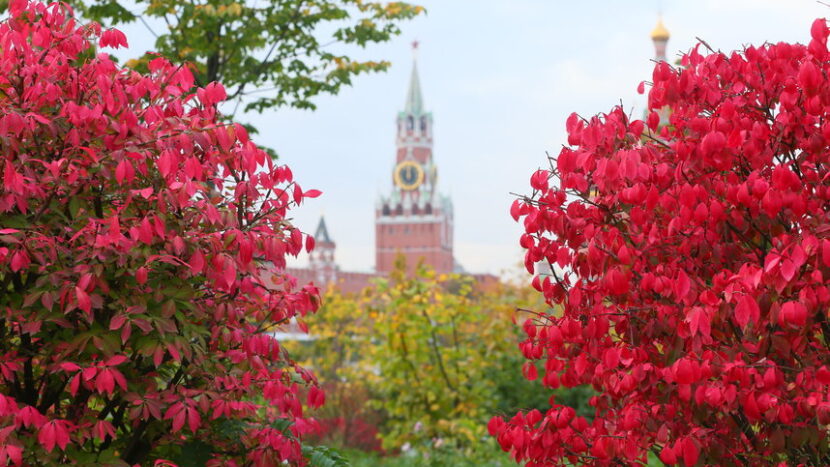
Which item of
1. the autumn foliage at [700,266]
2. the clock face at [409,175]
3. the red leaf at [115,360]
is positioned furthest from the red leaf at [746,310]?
the clock face at [409,175]

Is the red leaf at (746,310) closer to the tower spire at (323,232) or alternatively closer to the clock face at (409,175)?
the tower spire at (323,232)

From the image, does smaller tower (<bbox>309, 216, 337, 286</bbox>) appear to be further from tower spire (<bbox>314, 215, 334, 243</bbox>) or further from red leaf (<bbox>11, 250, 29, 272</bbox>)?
red leaf (<bbox>11, 250, 29, 272</bbox>)

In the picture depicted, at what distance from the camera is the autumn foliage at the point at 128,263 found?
3.87m

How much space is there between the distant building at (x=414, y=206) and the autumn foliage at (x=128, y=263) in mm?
128778

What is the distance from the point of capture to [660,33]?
50406mm

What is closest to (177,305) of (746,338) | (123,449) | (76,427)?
(76,427)

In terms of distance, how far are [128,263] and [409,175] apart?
13953 centimetres

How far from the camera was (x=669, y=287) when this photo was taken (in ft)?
13.2

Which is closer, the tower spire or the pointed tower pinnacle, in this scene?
the tower spire

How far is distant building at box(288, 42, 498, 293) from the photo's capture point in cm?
13838

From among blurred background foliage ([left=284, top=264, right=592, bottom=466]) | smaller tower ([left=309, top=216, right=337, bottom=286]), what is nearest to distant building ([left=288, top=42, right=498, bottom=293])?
smaller tower ([left=309, top=216, right=337, bottom=286])

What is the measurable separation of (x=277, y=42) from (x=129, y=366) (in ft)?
31.7

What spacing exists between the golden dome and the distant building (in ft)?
276

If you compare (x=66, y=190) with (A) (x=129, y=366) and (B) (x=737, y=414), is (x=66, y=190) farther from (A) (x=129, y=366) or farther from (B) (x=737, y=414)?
(B) (x=737, y=414)
